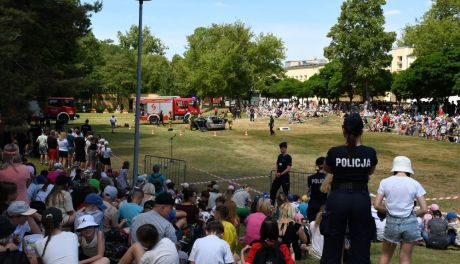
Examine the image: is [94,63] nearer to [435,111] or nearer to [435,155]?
[435,111]

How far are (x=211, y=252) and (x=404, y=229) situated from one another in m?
2.40

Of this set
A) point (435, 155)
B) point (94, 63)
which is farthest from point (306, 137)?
point (94, 63)

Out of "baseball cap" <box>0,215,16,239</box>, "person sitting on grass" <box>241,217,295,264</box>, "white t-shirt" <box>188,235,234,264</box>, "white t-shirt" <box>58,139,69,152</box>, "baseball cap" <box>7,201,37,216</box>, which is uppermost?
"baseball cap" <box>0,215,16,239</box>

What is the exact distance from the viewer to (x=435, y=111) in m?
57.2

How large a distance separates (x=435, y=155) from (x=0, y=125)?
23.4 metres

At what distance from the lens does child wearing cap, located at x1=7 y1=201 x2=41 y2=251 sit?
640 cm

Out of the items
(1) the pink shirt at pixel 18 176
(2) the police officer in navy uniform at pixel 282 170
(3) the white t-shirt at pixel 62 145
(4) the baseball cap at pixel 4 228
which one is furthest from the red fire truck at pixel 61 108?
(4) the baseball cap at pixel 4 228

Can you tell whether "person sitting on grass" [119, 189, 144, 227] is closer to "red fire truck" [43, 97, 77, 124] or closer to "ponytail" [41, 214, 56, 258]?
"ponytail" [41, 214, 56, 258]

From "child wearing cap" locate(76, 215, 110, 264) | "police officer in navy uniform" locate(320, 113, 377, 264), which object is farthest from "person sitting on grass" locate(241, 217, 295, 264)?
"child wearing cap" locate(76, 215, 110, 264)

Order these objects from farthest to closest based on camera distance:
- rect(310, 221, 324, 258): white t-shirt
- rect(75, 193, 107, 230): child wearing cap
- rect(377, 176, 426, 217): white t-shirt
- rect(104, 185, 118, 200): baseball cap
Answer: rect(104, 185, 118, 200): baseball cap → rect(310, 221, 324, 258): white t-shirt → rect(75, 193, 107, 230): child wearing cap → rect(377, 176, 426, 217): white t-shirt

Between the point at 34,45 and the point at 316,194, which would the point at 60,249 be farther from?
the point at 34,45

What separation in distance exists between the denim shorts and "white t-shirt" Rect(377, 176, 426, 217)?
8cm

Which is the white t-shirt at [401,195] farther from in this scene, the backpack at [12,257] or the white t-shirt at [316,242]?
the backpack at [12,257]

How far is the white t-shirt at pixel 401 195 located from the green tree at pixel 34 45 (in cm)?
1566
